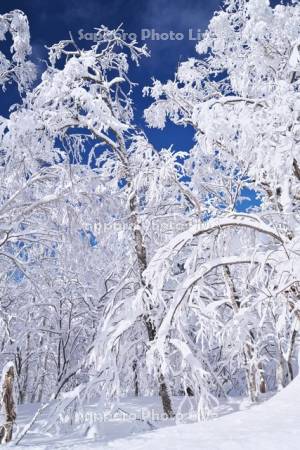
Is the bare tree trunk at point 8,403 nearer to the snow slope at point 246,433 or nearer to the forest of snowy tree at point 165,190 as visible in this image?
the forest of snowy tree at point 165,190

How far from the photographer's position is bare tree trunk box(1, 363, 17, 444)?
205 inches

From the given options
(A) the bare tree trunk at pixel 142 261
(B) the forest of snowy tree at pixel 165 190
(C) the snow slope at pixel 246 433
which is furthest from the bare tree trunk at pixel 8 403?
(A) the bare tree trunk at pixel 142 261

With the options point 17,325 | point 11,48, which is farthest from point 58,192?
point 17,325

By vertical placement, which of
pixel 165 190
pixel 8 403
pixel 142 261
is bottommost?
pixel 8 403

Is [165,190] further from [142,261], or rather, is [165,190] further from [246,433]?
[246,433]

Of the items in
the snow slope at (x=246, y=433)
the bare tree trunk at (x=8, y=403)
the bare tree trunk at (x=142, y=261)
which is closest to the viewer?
the snow slope at (x=246, y=433)

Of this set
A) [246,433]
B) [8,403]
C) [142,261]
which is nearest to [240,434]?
[246,433]

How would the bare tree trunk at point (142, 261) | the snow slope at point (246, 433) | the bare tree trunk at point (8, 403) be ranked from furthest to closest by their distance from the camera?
the bare tree trunk at point (142, 261)
the bare tree trunk at point (8, 403)
the snow slope at point (246, 433)

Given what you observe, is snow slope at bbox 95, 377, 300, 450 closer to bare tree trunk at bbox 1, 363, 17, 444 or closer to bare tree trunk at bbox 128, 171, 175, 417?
bare tree trunk at bbox 1, 363, 17, 444

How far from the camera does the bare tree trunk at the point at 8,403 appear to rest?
520 cm

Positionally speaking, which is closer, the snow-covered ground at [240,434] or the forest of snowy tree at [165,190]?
the snow-covered ground at [240,434]

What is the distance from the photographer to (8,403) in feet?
17.2

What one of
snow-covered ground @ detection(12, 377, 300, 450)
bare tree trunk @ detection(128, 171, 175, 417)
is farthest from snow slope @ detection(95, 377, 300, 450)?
bare tree trunk @ detection(128, 171, 175, 417)

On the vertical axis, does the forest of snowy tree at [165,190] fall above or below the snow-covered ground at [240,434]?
above
